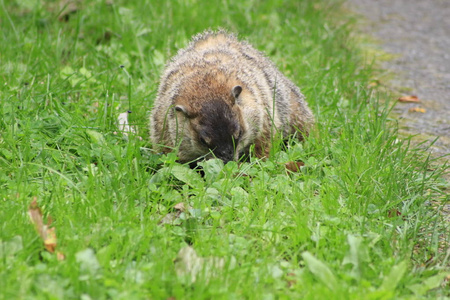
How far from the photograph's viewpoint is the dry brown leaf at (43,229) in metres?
3.03

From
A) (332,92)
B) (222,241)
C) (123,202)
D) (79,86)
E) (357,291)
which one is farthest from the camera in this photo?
(332,92)

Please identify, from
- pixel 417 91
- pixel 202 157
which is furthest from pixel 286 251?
pixel 417 91

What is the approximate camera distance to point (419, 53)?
26.1 ft

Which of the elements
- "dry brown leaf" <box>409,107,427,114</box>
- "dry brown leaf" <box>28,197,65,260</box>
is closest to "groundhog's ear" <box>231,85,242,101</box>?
"dry brown leaf" <box>28,197,65,260</box>

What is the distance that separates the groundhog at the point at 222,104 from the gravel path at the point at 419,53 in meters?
1.21

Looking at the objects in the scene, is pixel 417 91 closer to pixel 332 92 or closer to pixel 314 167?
pixel 332 92

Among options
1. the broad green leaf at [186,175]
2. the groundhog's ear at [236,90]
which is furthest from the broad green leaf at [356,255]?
the groundhog's ear at [236,90]

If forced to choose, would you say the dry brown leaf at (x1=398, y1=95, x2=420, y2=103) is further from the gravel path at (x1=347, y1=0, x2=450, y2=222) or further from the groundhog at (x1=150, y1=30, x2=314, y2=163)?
the groundhog at (x1=150, y1=30, x2=314, y2=163)

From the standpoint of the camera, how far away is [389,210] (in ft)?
12.3

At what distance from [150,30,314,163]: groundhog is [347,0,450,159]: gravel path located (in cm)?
121

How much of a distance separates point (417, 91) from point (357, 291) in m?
4.32

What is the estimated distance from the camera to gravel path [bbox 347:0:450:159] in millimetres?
5766

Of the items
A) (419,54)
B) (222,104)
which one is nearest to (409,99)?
(419,54)

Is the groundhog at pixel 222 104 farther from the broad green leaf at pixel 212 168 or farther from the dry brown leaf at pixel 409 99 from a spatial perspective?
the dry brown leaf at pixel 409 99
